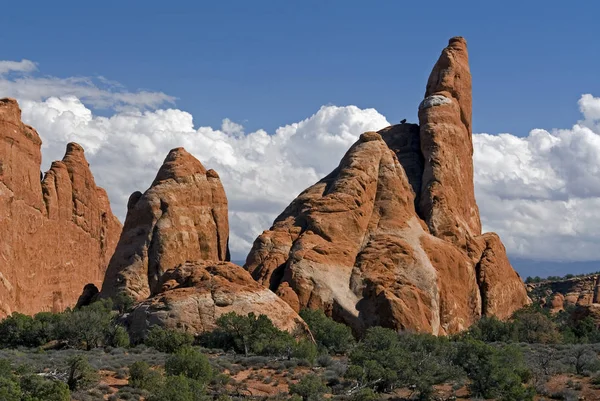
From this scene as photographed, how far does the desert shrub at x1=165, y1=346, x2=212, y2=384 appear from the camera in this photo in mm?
42500

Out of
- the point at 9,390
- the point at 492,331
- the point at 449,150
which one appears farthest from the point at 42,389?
the point at 449,150

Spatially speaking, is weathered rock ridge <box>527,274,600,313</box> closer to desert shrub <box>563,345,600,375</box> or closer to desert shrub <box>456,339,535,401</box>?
desert shrub <box>563,345,600,375</box>

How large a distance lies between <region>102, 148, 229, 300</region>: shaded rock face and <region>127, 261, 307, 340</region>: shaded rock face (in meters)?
10.5

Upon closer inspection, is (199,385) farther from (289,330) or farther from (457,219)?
(457,219)

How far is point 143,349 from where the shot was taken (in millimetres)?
54344

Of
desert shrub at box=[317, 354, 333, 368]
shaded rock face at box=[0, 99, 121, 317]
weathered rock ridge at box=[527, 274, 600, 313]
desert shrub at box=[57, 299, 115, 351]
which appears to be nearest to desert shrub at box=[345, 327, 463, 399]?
desert shrub at box=[317, 354, 333, 368]

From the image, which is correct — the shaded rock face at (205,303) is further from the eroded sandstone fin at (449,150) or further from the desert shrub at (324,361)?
the eroded sandstone fin at (449,150)

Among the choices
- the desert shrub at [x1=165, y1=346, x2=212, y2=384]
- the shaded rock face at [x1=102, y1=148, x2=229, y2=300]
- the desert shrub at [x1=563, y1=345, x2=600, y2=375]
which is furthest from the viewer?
the shaded rock face at [x1=102, y1=148, x2=229, y2=300]

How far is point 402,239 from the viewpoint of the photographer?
73.9 m

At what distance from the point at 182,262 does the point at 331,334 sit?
17777mm

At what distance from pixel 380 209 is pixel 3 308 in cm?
3261

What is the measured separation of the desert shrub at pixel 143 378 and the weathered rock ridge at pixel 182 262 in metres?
14.7

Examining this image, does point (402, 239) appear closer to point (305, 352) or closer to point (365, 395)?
point (305, 352)

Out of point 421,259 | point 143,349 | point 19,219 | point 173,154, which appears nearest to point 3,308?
point 19,219
